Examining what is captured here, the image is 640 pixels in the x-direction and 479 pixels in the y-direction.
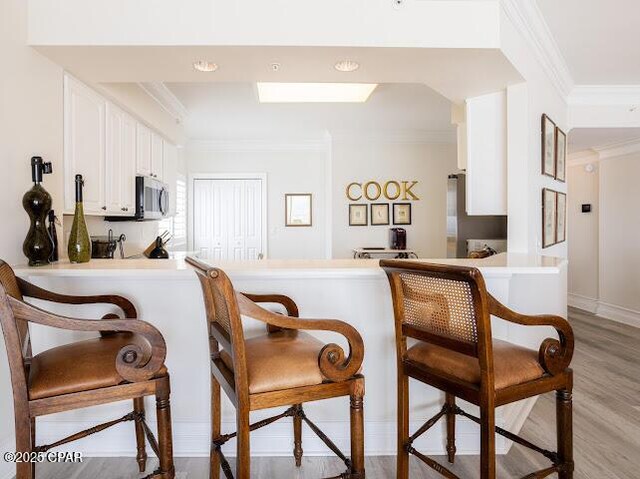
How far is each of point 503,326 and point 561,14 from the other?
1912 mm

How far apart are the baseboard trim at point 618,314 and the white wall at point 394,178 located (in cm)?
203

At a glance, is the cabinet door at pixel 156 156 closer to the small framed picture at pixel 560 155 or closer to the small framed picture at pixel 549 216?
the small framed picture at pixel 549 216

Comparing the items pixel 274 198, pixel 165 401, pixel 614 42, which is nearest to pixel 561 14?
pixel 614 42

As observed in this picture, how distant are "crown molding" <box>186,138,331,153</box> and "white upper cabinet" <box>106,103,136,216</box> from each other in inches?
113

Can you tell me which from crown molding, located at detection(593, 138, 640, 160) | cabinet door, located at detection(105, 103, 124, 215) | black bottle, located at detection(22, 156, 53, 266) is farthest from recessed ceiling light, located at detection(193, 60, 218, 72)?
crown molding, located at detection(593, 138, 640, 160)

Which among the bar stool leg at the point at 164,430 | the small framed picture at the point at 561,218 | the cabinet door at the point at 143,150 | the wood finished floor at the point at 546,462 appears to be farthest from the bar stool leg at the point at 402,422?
the cabinet door at the point at 143,150

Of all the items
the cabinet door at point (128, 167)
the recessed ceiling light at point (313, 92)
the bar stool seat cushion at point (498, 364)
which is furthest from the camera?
the recessed ceiling light at point (313, 92)

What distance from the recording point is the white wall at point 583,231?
5.52 meters

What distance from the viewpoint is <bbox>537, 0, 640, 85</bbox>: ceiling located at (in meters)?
2.51

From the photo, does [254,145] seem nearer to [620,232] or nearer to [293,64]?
[293,64]

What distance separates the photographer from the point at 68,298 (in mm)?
1718

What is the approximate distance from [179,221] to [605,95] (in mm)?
5095

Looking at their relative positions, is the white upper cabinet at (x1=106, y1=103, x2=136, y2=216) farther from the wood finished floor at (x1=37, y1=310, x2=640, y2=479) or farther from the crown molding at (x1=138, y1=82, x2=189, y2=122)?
the wood finished floor at (x1=37, y1=310, x2=640, y2=479)

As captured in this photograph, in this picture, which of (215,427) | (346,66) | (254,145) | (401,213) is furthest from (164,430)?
(254,145)
